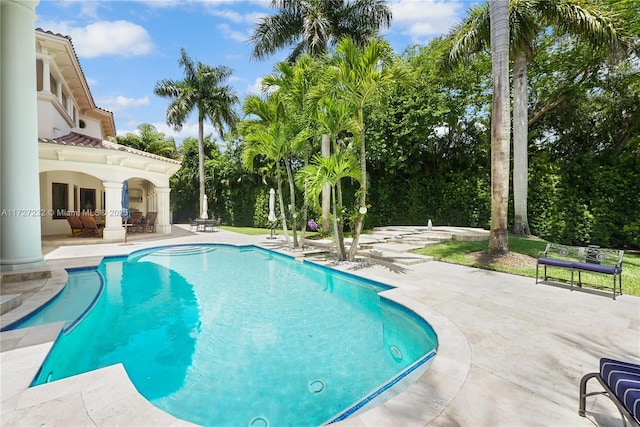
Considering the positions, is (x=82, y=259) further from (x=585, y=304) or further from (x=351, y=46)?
(x=585, y=304)

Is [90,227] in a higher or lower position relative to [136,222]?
lower

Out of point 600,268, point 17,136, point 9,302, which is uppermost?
point 17,136

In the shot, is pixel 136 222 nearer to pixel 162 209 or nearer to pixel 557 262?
pixel 162 209

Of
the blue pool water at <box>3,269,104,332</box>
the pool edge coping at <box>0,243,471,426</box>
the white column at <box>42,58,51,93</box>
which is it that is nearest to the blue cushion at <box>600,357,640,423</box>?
the pool edge coping at <box>0,243,471,426</box>

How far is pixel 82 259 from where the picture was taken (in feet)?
32.2

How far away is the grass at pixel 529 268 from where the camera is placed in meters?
6.84

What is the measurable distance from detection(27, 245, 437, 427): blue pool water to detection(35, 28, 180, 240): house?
8.28 metres

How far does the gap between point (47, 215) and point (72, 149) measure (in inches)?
210

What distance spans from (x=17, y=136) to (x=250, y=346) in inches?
292

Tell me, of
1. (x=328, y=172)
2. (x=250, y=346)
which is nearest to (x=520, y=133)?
(x=328, y=172)

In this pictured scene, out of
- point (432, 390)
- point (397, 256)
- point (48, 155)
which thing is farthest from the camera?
point (48, 155)

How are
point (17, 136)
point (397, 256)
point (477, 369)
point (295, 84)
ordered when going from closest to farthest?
point (477, 369)
point (17, 136)
point (397, 256)
point (295, 84)

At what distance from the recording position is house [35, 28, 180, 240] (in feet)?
40.7

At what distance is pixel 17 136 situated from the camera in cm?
671
